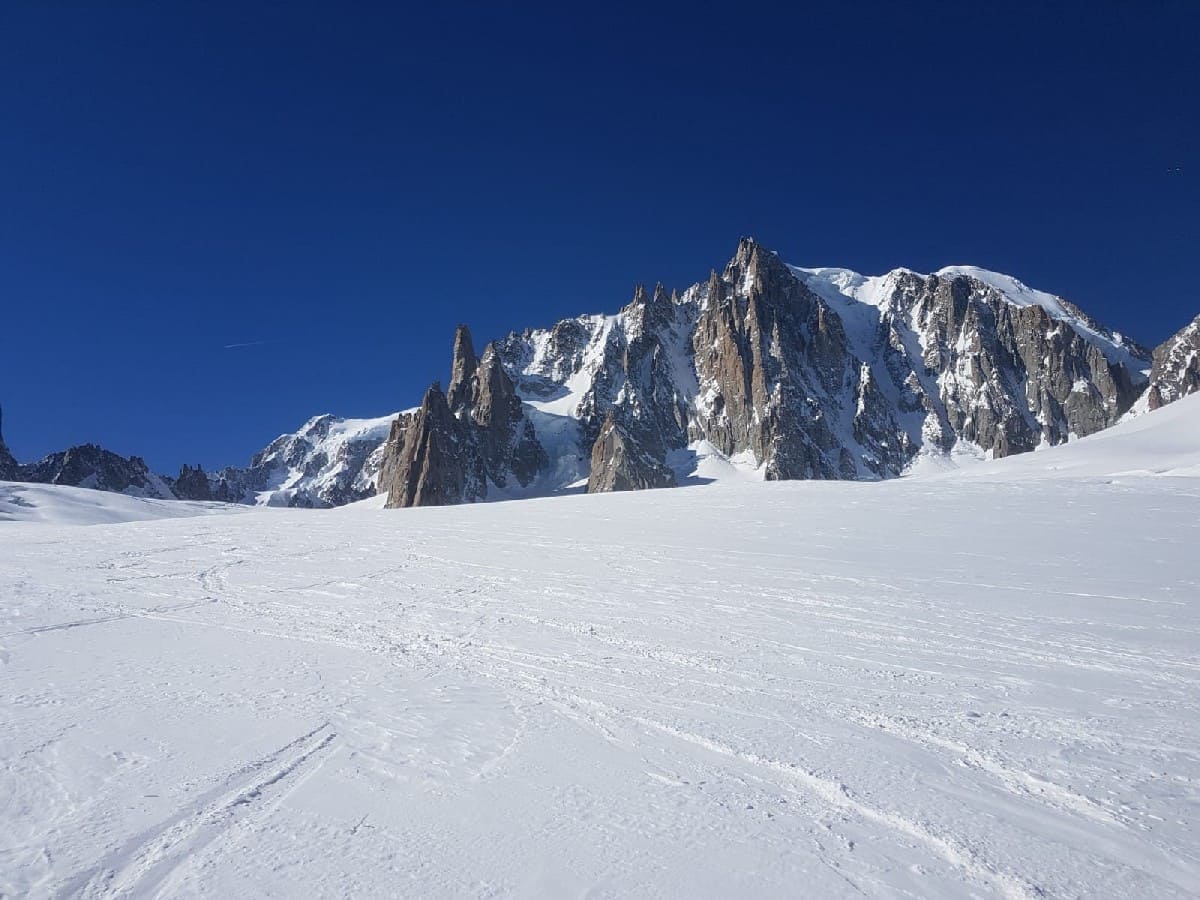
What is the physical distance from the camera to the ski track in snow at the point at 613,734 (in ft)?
11.1

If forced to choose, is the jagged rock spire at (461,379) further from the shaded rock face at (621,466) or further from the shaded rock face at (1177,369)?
the shaded rock face at (1177,369)

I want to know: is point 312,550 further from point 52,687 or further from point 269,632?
point 52,687

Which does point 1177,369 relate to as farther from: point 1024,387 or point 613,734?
point 613,734

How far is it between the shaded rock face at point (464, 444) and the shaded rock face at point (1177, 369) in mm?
156273

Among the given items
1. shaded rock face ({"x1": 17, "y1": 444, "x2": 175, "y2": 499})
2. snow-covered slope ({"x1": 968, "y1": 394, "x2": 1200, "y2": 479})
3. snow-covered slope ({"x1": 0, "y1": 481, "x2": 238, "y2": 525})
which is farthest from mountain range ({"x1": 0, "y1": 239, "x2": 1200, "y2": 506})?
snow-covered slope ({"x1": 968, "y1": 394, "x2": 1200, "y2": 479})

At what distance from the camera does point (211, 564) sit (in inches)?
563

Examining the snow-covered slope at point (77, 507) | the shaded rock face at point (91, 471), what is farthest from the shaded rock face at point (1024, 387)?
the shaded rock face at point (91, 471)

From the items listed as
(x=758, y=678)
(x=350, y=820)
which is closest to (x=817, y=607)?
(x=758, y=678)

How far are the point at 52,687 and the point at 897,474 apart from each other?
196m

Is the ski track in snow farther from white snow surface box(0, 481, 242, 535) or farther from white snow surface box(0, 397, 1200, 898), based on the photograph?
white snow surface box(0, 481, 242, 535)

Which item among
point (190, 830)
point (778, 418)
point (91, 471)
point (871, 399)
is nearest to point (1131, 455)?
point (190, 830)

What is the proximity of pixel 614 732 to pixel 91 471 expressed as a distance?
7555 inches

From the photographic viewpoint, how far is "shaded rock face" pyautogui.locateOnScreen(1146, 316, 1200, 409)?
463 feet

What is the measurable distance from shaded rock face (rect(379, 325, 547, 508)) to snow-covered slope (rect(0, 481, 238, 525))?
84617 millimetres
